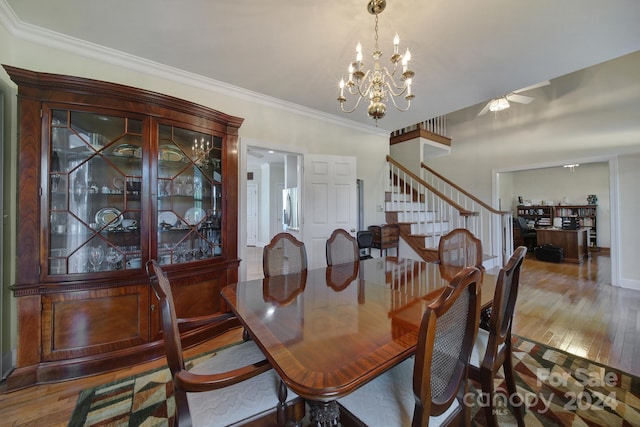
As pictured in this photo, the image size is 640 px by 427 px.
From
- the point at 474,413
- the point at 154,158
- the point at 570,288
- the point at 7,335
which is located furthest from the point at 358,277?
the point at 570,288

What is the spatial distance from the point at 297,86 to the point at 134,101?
1.65m

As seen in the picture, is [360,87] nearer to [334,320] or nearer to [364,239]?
[364,239]

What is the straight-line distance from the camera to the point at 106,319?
6.20 feet

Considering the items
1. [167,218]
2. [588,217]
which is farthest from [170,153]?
[588,217]

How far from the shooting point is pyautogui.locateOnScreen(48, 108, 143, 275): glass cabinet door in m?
1.84

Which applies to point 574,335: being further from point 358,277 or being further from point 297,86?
point 297,86

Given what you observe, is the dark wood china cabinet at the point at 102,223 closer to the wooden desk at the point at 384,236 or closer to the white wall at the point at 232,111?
the white wall at the point at 232,111

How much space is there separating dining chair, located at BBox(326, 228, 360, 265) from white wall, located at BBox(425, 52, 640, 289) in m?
4.64

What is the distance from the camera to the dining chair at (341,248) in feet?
8.09

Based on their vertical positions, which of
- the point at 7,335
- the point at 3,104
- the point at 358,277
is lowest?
the point at 7,335

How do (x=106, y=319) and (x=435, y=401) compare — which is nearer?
(x=435, y=401)

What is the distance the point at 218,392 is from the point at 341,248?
1.67 m

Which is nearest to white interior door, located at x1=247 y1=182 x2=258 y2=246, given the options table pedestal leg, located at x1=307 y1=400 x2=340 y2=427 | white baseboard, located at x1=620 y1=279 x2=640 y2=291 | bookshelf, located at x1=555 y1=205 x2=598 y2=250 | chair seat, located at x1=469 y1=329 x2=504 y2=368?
chair seat, located at x1=469 y1=329 x2=504 y2=368

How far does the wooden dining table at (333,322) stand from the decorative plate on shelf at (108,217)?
124 cm
